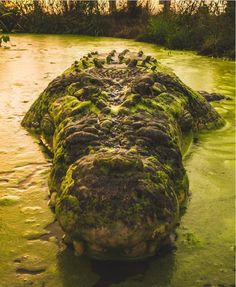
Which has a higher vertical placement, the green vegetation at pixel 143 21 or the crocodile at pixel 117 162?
the green vegetation at pixel 143 21

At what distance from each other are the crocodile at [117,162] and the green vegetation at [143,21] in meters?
5.71

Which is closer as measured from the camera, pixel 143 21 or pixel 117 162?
pixel 117 162

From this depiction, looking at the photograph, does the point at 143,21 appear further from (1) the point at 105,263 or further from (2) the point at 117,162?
(1) the point at 105,263

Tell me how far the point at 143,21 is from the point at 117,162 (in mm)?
10512

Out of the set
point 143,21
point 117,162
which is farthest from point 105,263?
point 143,21

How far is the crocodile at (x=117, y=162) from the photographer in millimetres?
2002

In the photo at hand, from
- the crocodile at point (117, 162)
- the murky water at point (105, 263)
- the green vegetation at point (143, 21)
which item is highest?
the green vegetation at point (143, 21)

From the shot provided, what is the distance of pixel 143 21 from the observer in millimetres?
12070

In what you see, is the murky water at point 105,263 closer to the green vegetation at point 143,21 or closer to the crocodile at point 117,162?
the crocodile at point 117,162

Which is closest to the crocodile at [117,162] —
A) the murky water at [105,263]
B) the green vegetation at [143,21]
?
the murky water at [105,263]

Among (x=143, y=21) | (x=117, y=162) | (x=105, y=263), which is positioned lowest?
(x=105, y=263)

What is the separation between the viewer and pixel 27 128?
14.2 ft

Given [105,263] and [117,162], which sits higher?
[117,162]

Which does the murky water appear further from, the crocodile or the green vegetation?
the green vegetation
